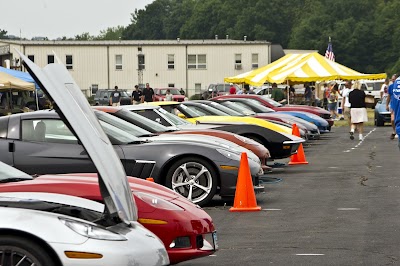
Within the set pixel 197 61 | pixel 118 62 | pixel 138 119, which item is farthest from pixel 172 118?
pixel 197 61

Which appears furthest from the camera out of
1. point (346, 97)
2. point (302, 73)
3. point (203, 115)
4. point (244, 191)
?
point (302, 73)

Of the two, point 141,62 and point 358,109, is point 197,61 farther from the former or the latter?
point 358,109

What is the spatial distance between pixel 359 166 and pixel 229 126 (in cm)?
273

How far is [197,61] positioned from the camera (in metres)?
81.2

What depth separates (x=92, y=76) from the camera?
77.8 m

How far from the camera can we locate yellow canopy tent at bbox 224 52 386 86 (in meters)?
39.1

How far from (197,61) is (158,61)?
3.29 m

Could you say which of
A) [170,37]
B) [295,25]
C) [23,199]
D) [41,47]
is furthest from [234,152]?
[170,37]

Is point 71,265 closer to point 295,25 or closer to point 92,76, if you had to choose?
point 92,76

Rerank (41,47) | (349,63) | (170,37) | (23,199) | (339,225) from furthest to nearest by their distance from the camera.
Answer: (170,37)
(349,63)
(41,47)
(339,225)
(23,199)

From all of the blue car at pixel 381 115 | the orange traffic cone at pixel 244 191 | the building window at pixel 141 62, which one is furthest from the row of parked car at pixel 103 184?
the building window at pixel 141 62

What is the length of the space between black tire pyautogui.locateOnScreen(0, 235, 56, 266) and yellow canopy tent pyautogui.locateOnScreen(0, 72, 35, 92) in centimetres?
2386

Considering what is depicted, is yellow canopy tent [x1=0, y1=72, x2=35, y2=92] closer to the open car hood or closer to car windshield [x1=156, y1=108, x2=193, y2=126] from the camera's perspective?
car windshield [x1=156, y1=108, x2=193, y2=126]

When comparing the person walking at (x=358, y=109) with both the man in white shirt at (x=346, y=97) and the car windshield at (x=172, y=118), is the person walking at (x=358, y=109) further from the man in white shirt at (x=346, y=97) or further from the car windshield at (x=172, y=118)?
the car windshield at (x=172, y=118)
